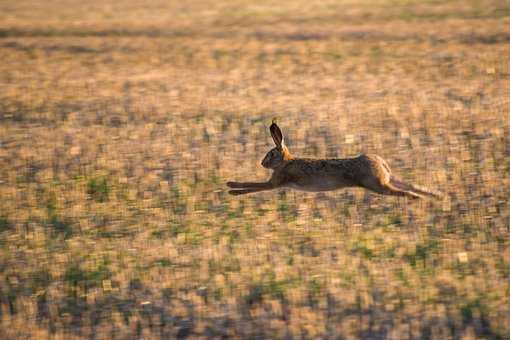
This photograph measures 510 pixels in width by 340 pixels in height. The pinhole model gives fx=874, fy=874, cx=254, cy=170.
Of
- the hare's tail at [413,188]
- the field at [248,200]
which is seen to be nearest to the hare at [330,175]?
the hare's tail at [413,188]

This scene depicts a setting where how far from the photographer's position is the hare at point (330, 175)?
7.74 metres

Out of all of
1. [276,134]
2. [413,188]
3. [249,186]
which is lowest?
[413,188]

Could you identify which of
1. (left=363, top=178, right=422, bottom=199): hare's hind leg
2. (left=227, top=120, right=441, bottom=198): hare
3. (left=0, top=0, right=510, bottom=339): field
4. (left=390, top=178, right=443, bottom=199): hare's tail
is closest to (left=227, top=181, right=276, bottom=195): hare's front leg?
(left=227, top=120, right=441, bottom=198): hare

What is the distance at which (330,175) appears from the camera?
7.88m

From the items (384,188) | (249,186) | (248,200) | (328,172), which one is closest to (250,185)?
(249,186)

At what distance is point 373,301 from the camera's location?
6.54 meters

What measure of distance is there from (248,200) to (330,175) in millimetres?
1303

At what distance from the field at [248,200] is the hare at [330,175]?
A: 341 millimetres

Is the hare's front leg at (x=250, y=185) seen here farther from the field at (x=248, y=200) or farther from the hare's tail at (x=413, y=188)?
the hare's tail at (x=413, y=188)

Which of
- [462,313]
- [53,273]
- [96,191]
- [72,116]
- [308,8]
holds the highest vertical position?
[308,8]

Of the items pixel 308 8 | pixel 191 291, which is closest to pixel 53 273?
pixel 191 291

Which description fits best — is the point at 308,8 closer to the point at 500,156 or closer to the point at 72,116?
the point at 72,116

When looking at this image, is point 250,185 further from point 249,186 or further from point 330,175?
point 330,175

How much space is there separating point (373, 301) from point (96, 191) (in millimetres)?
3835
